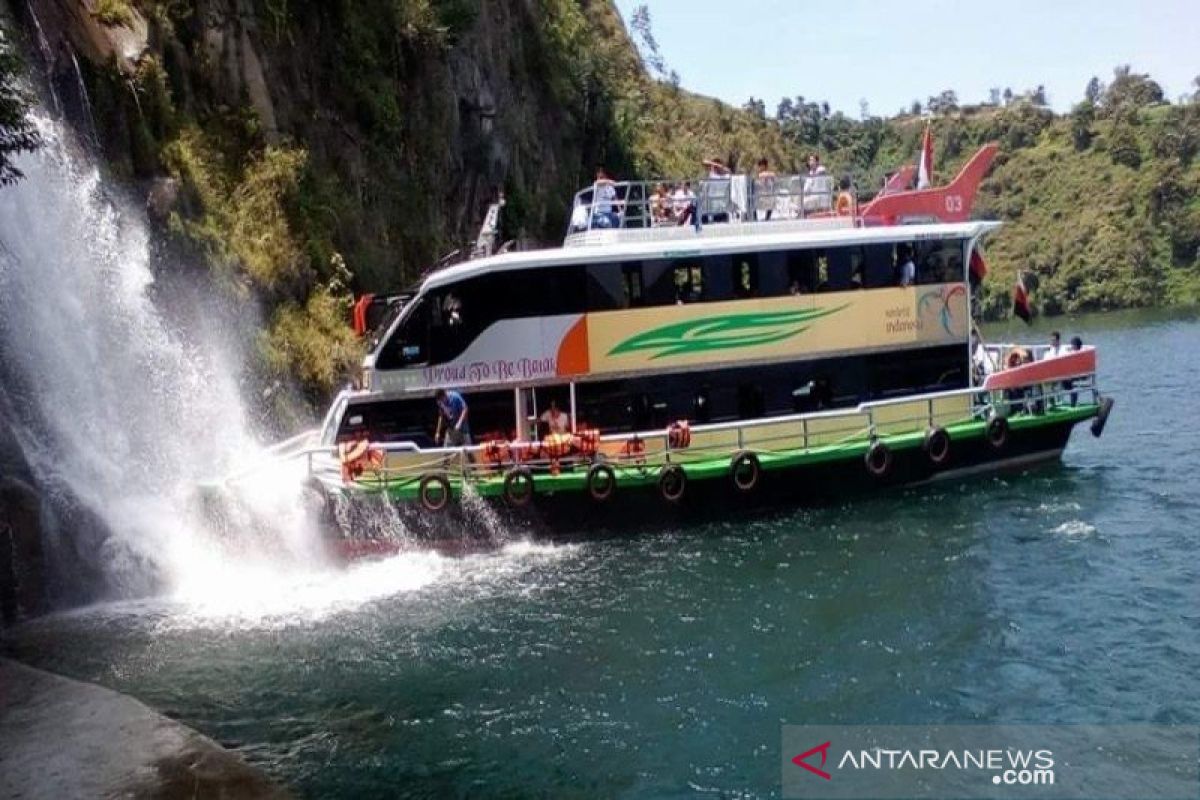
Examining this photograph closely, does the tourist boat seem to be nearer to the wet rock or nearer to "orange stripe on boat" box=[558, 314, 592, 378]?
"orange stripe on boat" box=[558, 314, 592, 378]

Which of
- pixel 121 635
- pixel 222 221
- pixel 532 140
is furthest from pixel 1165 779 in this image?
pixel 532 140

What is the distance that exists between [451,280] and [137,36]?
9.20m

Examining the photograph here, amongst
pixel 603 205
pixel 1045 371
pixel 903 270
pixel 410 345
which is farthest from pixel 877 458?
pixel 410 345

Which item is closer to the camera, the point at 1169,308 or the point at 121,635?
the point at 121,635

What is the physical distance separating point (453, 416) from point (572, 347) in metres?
2.18

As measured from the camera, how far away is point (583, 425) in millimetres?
17047

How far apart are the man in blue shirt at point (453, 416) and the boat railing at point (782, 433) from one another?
0.90 ft

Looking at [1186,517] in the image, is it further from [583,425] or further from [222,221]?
[222,221]

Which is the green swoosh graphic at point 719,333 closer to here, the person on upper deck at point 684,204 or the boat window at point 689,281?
the boat window at point 689,281

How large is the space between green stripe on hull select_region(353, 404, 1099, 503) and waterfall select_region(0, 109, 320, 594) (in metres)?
1.49

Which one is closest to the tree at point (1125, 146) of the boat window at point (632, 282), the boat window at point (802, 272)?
the boat window at point (802, 272)

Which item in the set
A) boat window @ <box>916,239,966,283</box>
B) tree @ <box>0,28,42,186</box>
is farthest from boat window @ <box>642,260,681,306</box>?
tree @ <box>0,28,42,186</box>

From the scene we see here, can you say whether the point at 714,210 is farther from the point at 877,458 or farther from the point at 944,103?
the point at 944,103

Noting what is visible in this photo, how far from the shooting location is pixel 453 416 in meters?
16.1
